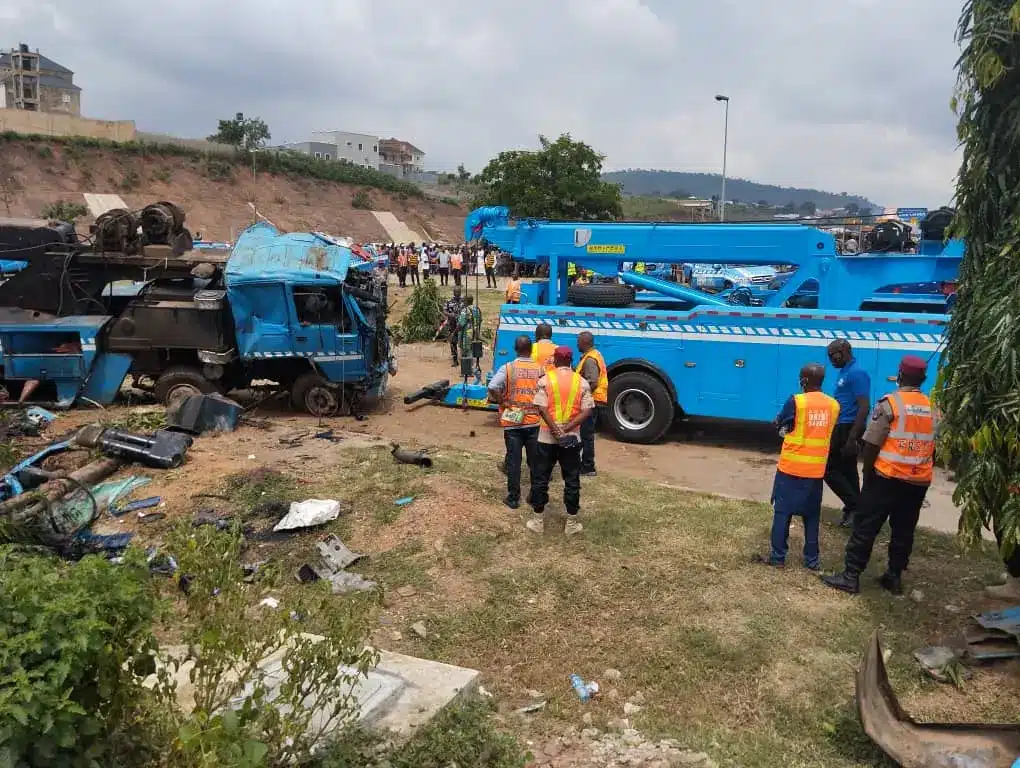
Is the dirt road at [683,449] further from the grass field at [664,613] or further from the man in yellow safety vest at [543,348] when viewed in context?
the man in yellow safety vest at [543,348]

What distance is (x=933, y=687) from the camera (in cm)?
458

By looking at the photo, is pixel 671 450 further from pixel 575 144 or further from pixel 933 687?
pixel 575 144

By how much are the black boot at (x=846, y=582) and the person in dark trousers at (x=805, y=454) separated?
1.08 feet

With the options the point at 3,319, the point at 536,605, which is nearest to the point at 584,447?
the point at 536,605

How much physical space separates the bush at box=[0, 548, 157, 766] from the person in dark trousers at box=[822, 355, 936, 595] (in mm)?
4601

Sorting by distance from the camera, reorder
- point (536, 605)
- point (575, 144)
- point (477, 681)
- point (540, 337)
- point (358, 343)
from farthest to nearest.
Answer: point (575, 144), point (358, 343), point (540, 337), point (536, 605), point (477, 681)

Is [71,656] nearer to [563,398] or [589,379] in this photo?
[563,398]

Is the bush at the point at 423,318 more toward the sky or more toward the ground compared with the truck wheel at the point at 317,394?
more toward the sky

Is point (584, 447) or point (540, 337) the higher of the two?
point (540, 337)

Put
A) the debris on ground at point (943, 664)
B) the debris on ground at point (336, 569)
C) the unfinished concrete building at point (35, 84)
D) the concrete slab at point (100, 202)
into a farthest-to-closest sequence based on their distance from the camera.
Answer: the unfinished concrete building at point (35, 84) < the concrete slab at point (100, 202) < the debris on ground at point (336, 569) < the debris on ground at point (943, 664)

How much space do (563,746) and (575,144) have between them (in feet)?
113

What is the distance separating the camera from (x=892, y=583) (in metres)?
5.75

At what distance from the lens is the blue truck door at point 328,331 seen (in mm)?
11094

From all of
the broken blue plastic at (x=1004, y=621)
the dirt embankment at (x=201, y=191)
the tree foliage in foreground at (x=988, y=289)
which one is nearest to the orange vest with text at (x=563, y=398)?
the tree foliage in foreground at (x=988, y=289)
